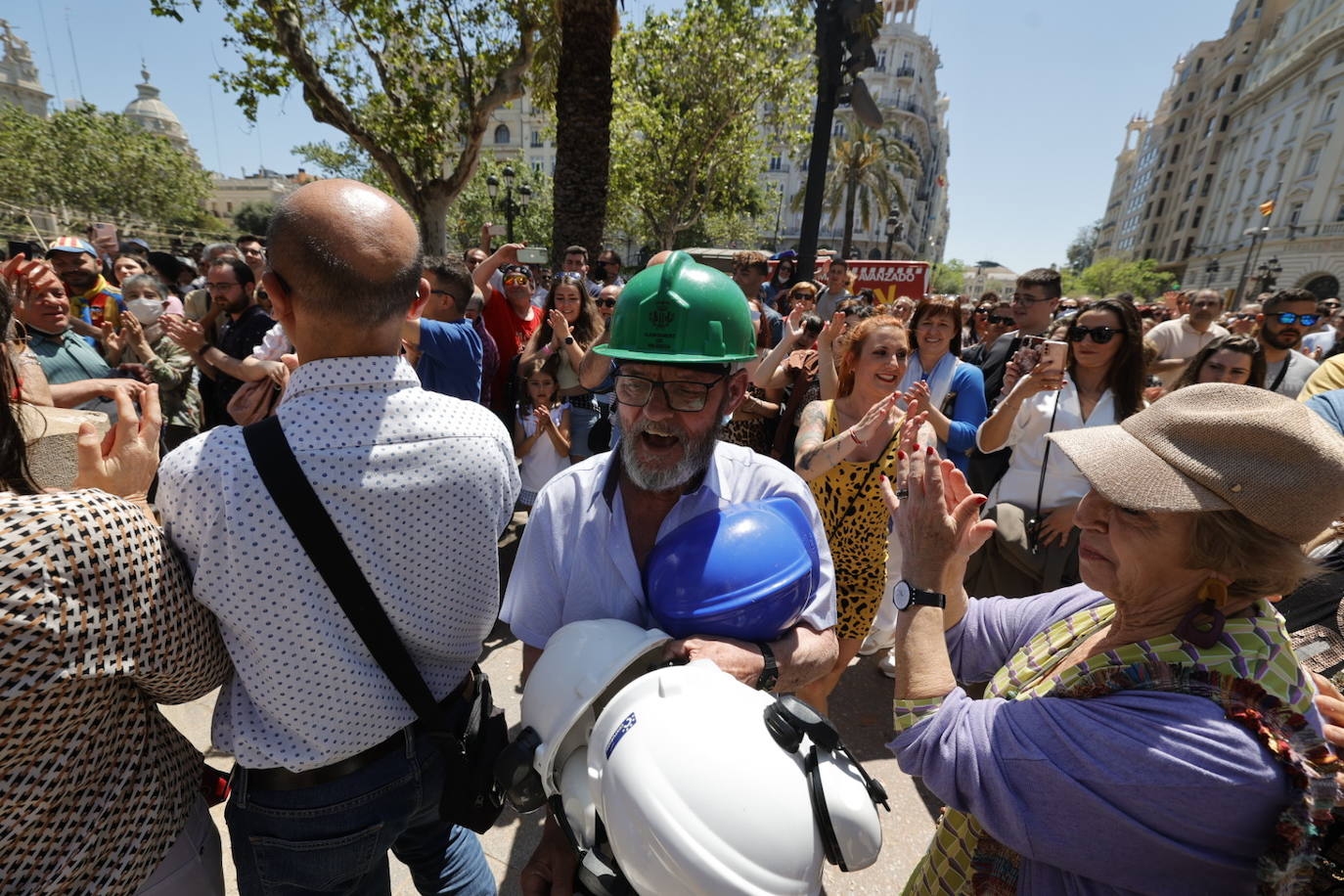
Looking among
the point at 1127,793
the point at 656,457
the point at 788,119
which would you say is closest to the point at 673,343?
the point at 656,457

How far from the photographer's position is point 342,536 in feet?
4.22

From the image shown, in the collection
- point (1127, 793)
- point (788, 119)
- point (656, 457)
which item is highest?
point (788, 119)

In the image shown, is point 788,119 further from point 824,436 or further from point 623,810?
point 623,810

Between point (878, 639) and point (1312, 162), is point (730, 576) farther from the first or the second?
point (1312, 162)

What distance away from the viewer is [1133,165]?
94.4 m

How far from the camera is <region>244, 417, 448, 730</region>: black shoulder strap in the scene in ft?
4.00

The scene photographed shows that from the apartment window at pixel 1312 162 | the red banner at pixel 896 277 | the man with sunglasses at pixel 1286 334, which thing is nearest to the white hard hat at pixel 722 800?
the man with sunglasses at pixel 1286 334

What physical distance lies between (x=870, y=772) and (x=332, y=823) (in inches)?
104

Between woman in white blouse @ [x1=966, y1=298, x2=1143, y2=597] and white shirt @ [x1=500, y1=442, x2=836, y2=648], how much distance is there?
6.99 ft

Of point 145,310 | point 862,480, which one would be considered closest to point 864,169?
point 145,310

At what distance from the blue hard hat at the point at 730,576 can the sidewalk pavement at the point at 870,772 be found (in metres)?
1.57

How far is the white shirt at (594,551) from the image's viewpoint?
1.53 metres

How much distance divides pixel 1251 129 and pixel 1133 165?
48402 mm

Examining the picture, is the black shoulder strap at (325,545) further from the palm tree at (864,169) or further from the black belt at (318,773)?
the palm tree at (864,169)
